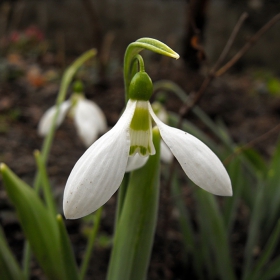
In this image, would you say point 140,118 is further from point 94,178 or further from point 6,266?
point 6,266

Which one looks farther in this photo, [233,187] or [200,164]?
[233,187]

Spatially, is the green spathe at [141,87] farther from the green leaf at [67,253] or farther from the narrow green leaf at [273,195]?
the narrow green leaf at [273,195]

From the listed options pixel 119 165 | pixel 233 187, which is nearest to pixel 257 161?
pixel 233 187

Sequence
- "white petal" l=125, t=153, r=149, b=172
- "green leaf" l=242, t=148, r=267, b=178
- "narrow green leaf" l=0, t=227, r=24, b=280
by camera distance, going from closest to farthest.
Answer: "white petal" l=125, t=153, r=149, b=172 < "narrow green leaf" l=0, t=227, r=24, b=280 < "green leaf" l=242, t=148, r=267, b=178

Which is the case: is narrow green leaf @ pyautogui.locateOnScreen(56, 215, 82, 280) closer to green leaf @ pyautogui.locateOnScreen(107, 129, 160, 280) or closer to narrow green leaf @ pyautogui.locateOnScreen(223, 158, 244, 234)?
green leaf @ pyautogui.locateOnScreen(107, 129, 160, 280)

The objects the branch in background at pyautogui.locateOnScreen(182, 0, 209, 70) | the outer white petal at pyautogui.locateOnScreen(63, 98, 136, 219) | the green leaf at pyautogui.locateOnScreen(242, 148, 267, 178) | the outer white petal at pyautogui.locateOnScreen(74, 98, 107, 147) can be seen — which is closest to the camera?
the outer white petal at pyautogui.locateOnScreen(63, 98, 136, 219)

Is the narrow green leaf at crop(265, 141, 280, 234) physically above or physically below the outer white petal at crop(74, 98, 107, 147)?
below

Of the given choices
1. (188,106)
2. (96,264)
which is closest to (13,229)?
(96,264)

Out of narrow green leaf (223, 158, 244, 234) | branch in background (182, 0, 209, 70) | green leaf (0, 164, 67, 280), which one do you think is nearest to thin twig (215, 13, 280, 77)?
branch in background (182, 0, 209, 70)

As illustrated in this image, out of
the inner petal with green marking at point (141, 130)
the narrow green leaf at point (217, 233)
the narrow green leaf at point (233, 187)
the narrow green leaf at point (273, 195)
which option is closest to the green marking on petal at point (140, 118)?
the inner petal with green marking at point (141, 130)
